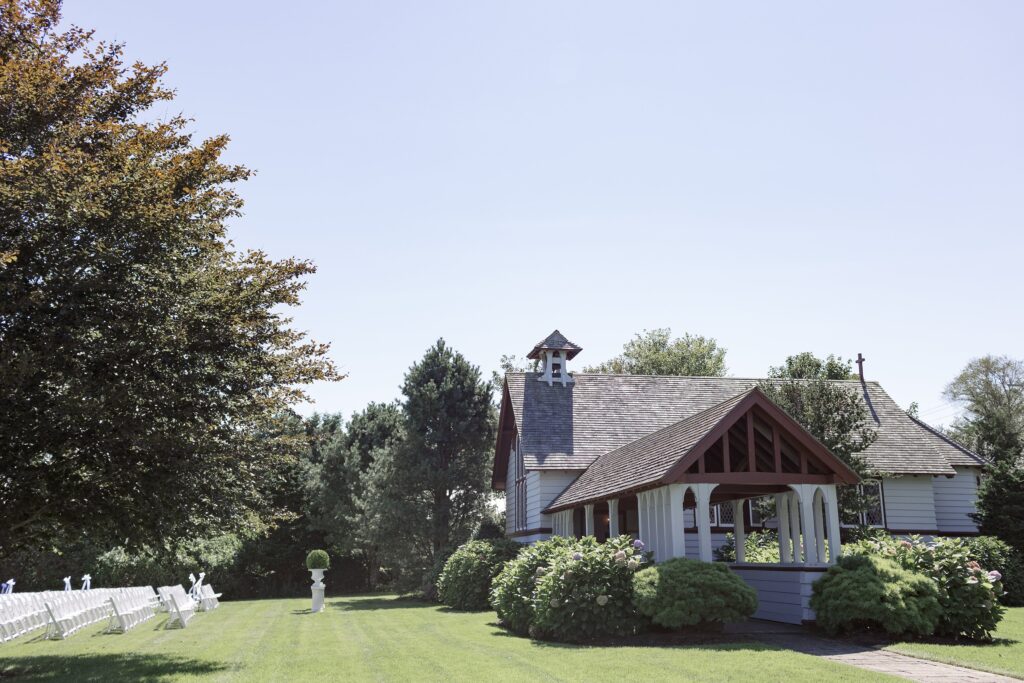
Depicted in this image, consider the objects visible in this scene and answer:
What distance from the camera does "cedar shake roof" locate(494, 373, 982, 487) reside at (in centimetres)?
2597

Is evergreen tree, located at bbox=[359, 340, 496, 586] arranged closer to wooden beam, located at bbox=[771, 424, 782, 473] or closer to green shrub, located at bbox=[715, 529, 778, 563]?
green shrub, located at bbox=[715, 529, 778, 563]

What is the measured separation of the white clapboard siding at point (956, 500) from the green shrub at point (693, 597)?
15.7m

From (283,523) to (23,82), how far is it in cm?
2959

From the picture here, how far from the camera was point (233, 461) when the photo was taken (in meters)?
14.1

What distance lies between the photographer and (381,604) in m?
29.1

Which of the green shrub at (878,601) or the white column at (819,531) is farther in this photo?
the white column at (819,531)

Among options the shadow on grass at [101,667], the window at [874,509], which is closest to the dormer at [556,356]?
the window at [874,509]

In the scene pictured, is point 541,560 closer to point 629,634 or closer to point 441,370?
point 629,634

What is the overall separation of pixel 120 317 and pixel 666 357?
50.2m

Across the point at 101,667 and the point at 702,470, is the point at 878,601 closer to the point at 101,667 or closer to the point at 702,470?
the point at 702,470

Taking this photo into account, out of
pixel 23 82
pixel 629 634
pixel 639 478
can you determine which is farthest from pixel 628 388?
pixel 23 82

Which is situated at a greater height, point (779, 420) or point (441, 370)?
point (441, 370)

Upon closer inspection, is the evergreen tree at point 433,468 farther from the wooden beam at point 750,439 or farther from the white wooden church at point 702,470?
the wooden beam at point 750,439

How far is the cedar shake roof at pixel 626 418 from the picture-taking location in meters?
26.0
